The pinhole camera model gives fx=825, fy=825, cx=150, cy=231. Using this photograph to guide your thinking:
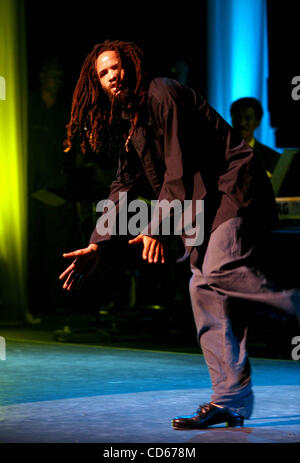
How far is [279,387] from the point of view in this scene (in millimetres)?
3998

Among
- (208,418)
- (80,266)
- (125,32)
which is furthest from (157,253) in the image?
(125,32)

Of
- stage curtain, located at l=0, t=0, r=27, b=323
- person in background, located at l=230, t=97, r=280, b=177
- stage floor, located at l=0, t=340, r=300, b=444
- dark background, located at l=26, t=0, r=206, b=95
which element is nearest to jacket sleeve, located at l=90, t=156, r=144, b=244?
stage floor, located at l=0, t=340, r=300, b=444

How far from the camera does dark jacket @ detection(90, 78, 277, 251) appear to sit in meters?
2.82

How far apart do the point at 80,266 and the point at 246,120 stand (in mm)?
2982

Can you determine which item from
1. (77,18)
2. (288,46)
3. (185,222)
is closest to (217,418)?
(185,222)

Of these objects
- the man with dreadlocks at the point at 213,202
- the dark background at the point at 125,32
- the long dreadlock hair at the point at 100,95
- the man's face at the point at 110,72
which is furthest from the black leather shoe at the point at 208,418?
the dark background at the point at 125,32

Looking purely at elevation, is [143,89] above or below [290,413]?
above

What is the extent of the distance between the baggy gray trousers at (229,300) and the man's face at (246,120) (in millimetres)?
2836

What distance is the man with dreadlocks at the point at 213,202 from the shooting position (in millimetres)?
2912

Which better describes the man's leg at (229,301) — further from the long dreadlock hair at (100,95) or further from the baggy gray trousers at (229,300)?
the long dreadlock hair at (100,95)

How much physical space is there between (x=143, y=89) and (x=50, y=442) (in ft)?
4.19

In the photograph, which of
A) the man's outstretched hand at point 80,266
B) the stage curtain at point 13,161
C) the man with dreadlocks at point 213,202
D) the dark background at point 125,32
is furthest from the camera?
the dark background at point 125,32

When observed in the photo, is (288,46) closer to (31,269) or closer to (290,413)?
(31,269)

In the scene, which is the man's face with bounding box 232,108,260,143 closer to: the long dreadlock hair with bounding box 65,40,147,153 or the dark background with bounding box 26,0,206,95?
the dark background with bounding box 26,0,206,95
